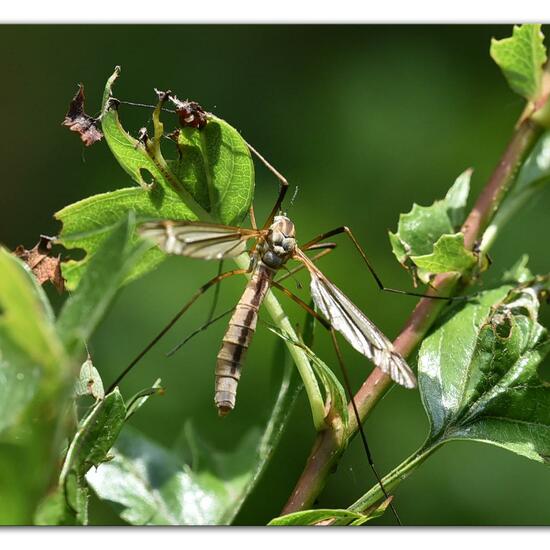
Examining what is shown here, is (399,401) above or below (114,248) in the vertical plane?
below

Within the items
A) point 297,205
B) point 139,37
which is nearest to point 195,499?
point 297,205

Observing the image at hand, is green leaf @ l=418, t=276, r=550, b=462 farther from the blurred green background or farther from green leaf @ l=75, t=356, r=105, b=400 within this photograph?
the blurred green background

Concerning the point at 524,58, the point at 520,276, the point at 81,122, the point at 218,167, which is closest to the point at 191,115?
the point at 218,167

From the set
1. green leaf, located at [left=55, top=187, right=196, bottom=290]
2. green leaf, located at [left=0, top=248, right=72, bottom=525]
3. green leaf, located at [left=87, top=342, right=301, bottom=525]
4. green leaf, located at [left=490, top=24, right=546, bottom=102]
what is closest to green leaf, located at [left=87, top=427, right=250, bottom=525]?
green leaf, located at [left=87, top=342, right=301, bottom=525]

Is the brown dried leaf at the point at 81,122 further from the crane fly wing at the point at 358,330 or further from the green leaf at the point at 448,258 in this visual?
the green leaf at the point at 448,258

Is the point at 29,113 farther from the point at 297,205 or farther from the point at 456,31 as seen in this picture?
the point at 456,31

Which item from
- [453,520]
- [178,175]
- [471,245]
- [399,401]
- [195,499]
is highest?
[178,175]

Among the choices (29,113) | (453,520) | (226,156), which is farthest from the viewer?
(29,113)
